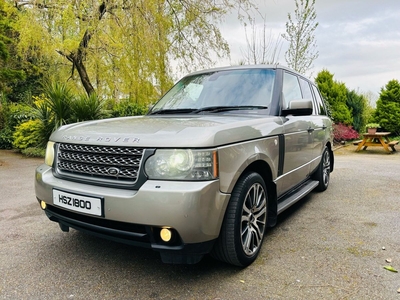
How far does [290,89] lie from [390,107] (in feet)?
38.2

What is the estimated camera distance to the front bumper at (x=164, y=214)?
1886mm

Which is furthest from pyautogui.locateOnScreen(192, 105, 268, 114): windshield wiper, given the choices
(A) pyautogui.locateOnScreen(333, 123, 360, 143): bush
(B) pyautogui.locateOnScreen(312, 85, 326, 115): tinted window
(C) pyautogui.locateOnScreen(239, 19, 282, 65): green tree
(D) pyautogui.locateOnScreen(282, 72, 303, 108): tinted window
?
(A) pyautogui.locateOnScreen(333, 123, 360, 143): bush

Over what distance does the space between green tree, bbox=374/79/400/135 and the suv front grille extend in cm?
1373

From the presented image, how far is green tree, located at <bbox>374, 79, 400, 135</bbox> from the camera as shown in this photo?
506 inches

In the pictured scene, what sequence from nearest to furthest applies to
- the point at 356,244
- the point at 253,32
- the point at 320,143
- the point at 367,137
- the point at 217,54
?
the point at 356,244
the point at 320,143
the point at 217,54
the point at 367,137
the point at 253,32

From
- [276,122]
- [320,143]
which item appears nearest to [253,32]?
[320,143]

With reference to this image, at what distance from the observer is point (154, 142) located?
2.01m

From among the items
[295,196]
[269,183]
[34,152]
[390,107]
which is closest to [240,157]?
[269,183]

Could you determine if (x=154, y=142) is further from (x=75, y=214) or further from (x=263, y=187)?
(x=263, y=187)

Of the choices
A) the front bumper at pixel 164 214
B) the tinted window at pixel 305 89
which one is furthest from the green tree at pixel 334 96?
the front bumper at pixel 164 214

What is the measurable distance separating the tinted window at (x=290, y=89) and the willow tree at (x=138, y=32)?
202 inches

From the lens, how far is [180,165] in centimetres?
198

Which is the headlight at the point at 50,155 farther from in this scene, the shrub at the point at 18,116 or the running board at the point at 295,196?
the shrub at the point at 18,116

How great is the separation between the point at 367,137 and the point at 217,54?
5.59 meters
